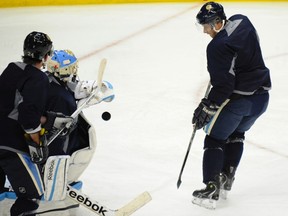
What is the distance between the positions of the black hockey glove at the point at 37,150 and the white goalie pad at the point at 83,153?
424 mm

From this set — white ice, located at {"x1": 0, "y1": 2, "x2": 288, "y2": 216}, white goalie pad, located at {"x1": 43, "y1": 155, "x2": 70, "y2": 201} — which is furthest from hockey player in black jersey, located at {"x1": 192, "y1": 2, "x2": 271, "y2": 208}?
white goalie pad, located at {"x1": 43, "y1": 155, "x2": 70, "y2": 201}

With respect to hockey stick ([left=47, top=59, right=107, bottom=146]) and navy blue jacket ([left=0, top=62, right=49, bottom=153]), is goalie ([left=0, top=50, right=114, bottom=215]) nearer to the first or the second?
hockey stick ([left=47, top=59, right=107, bottom=146])

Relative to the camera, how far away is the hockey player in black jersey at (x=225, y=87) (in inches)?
144

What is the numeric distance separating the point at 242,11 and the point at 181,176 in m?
3.91

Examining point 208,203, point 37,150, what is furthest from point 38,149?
point 208,203

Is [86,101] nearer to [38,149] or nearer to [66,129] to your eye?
[66,129]

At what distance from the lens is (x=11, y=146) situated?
3.23m

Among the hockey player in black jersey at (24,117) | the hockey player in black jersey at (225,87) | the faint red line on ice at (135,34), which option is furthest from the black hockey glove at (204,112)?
the faint red line on ice at (135,34)

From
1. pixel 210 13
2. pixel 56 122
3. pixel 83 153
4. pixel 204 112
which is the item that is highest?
pixel 210 13

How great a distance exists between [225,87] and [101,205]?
0.83 metres

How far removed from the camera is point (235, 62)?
3.68 meters

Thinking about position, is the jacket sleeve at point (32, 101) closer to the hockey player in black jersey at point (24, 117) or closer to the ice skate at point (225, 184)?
the hockey player in black jersey at point (24, 117)

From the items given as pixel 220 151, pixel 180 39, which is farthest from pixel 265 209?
pixel 180 39

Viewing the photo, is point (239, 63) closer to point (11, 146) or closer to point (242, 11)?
point (11, 146)
